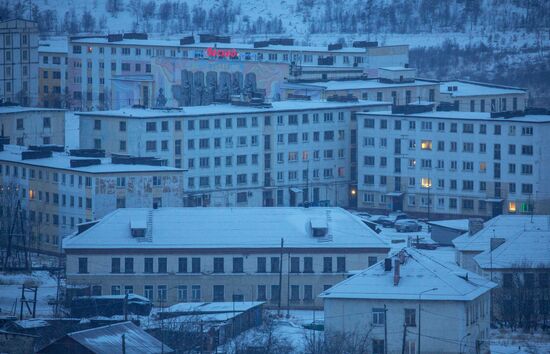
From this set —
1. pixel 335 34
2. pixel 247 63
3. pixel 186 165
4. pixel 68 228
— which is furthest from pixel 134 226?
pixel 335 34

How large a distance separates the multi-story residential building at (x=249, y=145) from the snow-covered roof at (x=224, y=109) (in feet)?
0.08

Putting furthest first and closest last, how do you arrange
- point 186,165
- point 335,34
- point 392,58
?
point 335,34 → point 392,58 → point 186,165

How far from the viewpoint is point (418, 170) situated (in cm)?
4528

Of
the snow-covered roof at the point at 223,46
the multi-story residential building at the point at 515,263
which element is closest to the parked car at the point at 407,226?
the multi-story residential building at the point at 515,263

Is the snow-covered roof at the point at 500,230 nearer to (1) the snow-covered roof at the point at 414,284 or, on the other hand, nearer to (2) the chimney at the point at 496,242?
(2) the chimney at the point at 496,242

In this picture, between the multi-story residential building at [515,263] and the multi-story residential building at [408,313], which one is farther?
the multi-story residential building at [515,263]

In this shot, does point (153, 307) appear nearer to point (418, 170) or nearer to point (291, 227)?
point (291, 227)

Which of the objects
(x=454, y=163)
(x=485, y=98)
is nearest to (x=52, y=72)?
(x=485, y=98)

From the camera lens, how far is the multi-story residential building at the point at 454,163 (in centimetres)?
4356

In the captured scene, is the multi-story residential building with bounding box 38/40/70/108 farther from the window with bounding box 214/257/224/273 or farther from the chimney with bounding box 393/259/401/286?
the chimney with bounding box 393/259/401/286

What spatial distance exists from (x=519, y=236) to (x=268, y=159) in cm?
1377

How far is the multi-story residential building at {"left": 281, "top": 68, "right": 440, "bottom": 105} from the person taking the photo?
167 ft

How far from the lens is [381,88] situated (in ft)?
171

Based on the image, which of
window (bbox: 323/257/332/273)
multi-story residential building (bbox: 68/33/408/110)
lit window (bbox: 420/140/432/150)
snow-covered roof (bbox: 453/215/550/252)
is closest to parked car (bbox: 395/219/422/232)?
lit window (bbox: 420/140/432/150)
